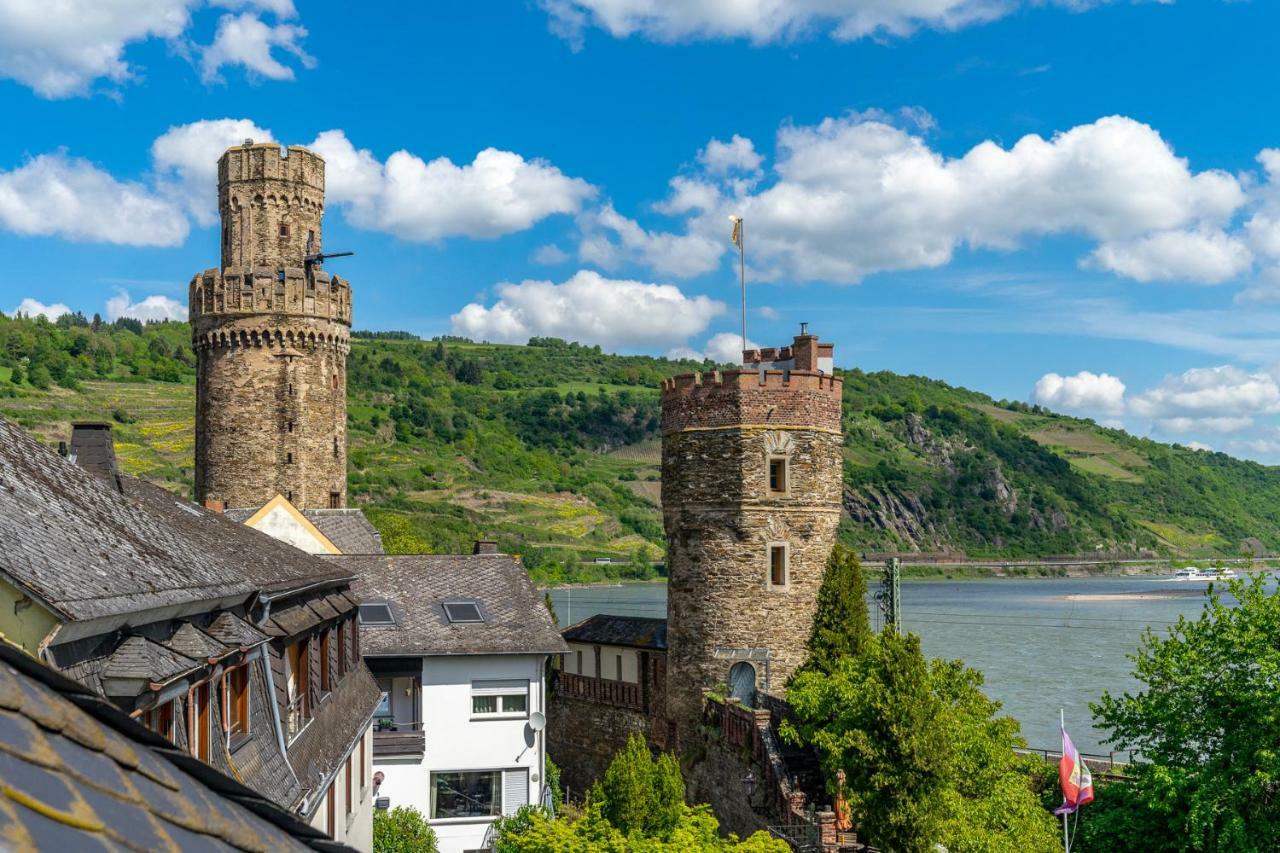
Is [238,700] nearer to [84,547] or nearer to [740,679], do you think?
[84,547]

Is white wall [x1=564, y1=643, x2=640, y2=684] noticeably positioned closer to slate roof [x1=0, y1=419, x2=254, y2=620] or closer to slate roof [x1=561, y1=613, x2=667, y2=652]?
slate roof [x1=561, y1=613, x2=667, y2=652]

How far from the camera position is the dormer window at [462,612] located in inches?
1299

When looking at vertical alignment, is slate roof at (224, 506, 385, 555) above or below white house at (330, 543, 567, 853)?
above

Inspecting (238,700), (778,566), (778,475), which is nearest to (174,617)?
(238,700)

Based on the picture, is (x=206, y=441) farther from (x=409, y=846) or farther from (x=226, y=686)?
(x=226, y=686)

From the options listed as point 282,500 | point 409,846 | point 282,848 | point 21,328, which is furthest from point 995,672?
point 21,328

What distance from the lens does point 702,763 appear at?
Result: 117 feet

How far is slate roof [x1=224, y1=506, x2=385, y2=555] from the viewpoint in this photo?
43.7 m

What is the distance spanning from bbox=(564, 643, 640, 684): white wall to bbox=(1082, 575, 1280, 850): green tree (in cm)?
1527

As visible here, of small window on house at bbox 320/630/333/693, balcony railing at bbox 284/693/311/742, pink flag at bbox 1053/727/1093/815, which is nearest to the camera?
balcony railing at bbox 284/693/311/742

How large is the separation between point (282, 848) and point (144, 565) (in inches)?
292

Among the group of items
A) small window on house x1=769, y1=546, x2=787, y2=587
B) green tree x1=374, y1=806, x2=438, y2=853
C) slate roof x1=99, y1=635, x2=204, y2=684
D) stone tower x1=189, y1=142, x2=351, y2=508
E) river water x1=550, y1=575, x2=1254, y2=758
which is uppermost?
stone tower x1=189, y1=142, x2=351, y2=508

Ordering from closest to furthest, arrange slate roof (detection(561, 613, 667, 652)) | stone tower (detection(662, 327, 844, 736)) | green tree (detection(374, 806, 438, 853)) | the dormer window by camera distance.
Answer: green tree (detection(374, 806, 438, 853)) < the dormer window < stone tower (detection(662, 327, 844, 736)) < slate roof (detection(561, 613, 667, 652))

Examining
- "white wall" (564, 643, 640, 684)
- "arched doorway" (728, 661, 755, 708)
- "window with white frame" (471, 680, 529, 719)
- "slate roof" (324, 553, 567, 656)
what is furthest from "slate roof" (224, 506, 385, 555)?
"arched doorway" (728, 661, 755, 708)
